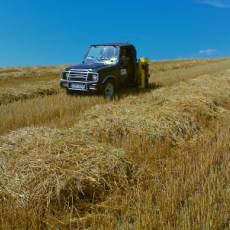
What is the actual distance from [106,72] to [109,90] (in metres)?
0.71

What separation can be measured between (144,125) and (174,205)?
4.02 m

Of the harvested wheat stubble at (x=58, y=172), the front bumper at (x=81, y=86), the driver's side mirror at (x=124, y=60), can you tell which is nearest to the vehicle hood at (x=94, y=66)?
the front bumper at (x=81, y=86)

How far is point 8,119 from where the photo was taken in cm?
1123

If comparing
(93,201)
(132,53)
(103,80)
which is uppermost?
(132,53)

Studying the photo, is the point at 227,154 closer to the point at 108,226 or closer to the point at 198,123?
the point at 198,123

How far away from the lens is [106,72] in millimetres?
15125

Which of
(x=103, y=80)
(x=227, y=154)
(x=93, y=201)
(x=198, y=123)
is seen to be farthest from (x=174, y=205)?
(x=103, y=80)

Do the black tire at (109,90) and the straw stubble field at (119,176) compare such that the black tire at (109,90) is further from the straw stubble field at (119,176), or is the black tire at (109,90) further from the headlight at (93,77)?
the straw stubble field at (119,176)

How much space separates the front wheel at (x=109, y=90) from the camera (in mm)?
15219

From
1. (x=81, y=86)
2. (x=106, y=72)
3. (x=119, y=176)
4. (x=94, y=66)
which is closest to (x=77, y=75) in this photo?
(x=81, y=86)

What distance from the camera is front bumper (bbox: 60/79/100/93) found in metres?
14.9

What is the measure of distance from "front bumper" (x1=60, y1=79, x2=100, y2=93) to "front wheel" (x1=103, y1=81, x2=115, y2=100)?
1.43ft

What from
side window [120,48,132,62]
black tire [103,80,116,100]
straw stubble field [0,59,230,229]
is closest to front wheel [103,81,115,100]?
black tire [103,80,116,100]

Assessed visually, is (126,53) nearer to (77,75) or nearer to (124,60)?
(124,60)
